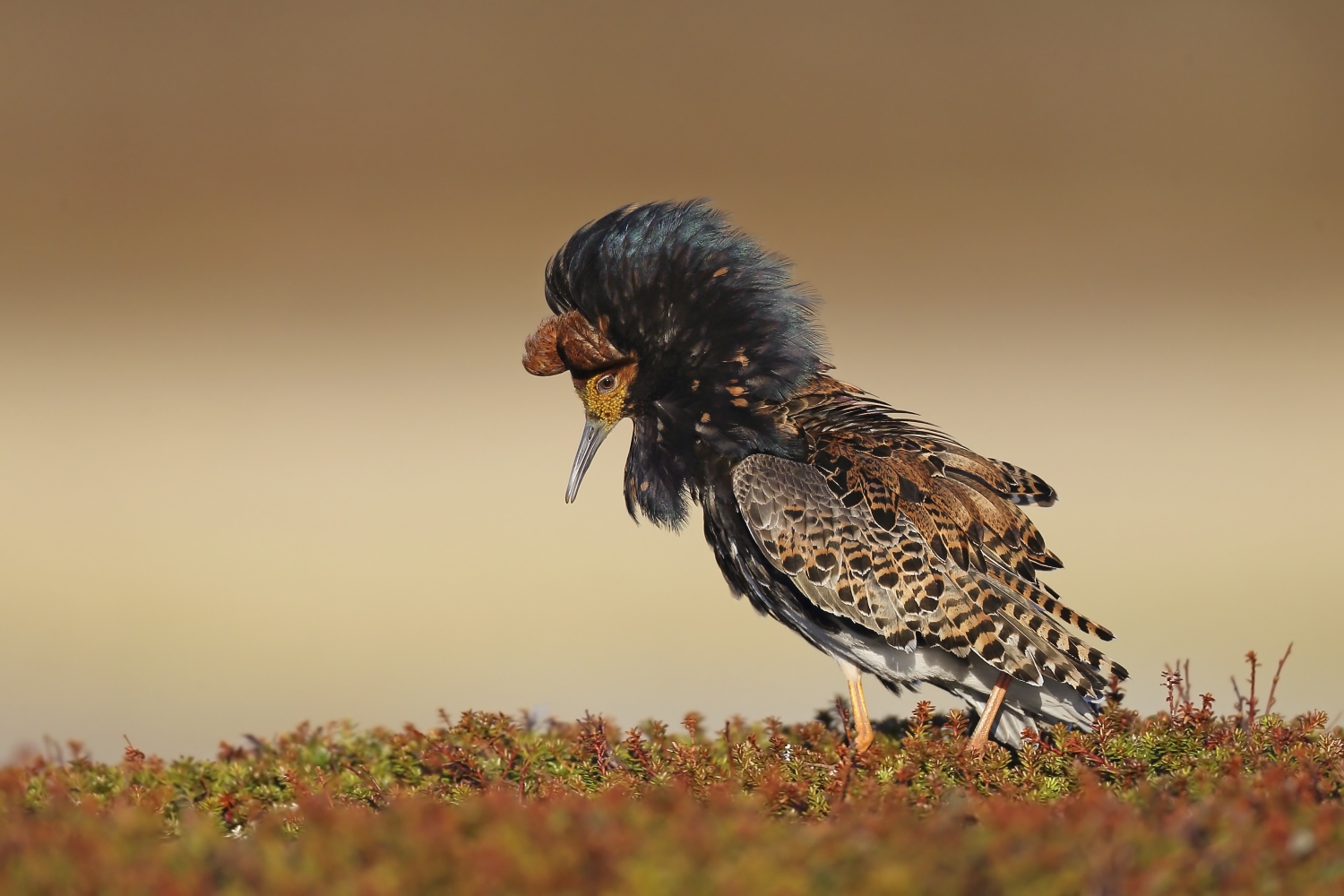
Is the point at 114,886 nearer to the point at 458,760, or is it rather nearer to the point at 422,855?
the point at 422,855

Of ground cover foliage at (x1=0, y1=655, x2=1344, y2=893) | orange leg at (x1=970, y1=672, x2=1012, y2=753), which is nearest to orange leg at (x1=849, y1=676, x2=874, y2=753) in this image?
ground cover foliage at (x1=0, y1=655, x2=1344, y2=893)

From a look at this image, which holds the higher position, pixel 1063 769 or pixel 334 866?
pixel 1063 769

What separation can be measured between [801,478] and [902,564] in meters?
0.39

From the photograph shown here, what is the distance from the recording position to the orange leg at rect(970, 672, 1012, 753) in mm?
3493

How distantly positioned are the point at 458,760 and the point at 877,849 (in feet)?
5.86

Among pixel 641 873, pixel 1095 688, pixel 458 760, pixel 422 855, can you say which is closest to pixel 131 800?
pixel 458 760

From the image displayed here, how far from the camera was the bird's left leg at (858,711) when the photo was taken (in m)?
3.42

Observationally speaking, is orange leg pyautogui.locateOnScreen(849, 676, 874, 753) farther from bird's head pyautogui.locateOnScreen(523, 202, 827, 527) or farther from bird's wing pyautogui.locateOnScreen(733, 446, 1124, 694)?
bird's head pyautogui.locateOnScreen(523, 202, 827, 527)

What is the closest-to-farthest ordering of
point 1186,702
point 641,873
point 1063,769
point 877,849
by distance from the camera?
point 641,873
point 877,849
point 1063,769
point 1186,702

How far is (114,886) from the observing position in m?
1.76

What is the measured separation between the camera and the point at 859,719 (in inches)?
140

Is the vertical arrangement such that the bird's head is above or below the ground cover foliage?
above

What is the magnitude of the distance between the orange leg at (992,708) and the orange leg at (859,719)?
0.29 metres

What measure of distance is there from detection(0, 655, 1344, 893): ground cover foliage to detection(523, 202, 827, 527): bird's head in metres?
1.06
